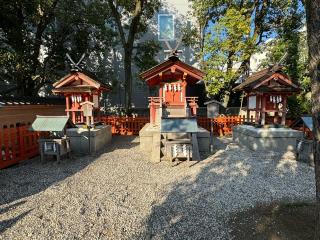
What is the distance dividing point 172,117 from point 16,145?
681 centimetres

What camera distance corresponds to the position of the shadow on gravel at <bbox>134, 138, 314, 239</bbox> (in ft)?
16.3

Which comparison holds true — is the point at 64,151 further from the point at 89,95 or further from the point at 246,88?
the point at 246,88

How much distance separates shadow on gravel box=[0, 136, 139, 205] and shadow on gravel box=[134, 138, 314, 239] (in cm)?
394

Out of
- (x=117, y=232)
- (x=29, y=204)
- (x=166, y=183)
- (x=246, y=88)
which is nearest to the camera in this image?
(x=117, y=232)

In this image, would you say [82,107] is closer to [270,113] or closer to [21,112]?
[21,112]

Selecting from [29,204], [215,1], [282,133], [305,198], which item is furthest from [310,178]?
[215,1]

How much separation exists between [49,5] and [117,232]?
52.3 ft

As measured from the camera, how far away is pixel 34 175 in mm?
8492

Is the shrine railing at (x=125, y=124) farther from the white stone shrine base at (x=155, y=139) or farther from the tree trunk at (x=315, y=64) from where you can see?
the tree trunk at (x=315, y=64)

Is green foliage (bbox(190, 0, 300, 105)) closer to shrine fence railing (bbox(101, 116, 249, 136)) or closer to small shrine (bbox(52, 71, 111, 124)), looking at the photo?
shrine fence railing (bbox(101, 116, 249, 136))

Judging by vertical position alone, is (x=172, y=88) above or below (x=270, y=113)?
above

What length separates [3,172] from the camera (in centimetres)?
878

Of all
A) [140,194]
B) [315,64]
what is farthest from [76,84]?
[315,64]

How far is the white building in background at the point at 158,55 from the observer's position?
78.5 ft
